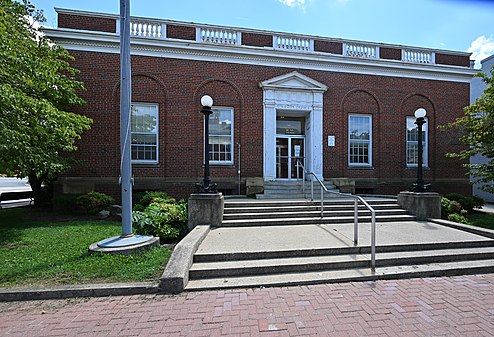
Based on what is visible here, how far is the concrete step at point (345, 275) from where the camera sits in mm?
3795

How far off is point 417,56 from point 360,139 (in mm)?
5292

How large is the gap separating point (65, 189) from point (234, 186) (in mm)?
6724

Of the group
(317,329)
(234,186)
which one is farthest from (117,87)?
(317,329)

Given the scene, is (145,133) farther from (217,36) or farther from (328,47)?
(328,47)

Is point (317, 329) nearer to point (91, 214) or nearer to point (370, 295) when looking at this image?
point (370, 295)

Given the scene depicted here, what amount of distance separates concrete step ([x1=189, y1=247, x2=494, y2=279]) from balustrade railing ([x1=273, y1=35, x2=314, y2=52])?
32.0 feet

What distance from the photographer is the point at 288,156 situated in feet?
37.5

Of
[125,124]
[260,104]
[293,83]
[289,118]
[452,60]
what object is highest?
[452,60]

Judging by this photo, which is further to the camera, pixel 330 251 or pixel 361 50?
pixel 361 50

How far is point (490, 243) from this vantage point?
5316 millimetres

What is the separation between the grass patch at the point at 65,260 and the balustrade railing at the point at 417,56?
46.0 ft

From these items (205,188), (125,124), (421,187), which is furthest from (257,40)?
(421,187)

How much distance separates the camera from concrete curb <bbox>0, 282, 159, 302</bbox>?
333 cm

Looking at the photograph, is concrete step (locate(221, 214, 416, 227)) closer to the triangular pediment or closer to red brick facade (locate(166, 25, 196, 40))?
the triangular pediment
